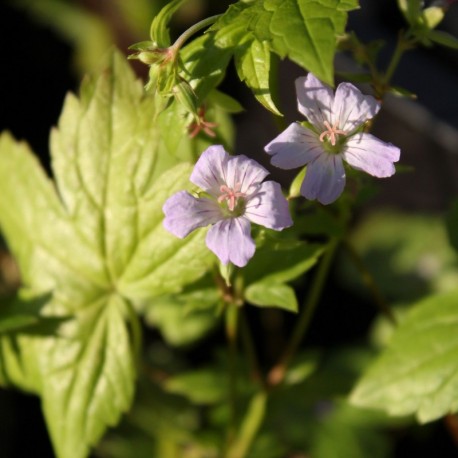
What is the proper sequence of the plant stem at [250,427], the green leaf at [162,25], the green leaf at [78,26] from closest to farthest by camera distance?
the green leaf at [162,25], the plant stem at [250,427], the green leaf at [78,26]

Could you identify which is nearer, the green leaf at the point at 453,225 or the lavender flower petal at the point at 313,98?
the lavender flower petal at the point at 313,98

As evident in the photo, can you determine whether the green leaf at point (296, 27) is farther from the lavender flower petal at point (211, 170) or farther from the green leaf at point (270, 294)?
the green leaf at point (270, 294)

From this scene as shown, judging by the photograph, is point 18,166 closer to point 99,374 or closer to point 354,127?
point 99,374

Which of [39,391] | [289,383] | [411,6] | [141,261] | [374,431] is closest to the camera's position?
[411,6]

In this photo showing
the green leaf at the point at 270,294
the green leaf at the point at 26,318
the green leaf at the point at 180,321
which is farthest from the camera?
the green leaf at the point at 180,321

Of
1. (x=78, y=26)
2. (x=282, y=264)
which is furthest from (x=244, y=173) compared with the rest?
(x=78, y=26)

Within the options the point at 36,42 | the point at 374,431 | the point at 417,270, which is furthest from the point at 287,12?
the point at 36,42

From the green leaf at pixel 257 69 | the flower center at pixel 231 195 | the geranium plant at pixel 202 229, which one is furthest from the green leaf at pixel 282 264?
the green leaf at pixel 257 69
